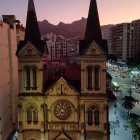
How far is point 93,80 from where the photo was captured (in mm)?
38750

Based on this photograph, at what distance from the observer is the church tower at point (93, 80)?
38000 millimetres

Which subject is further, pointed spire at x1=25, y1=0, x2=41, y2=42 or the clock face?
the clock face

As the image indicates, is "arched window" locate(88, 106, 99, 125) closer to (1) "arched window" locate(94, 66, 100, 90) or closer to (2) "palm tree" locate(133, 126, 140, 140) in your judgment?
(1) "arched window" locate(94, 66, 100, 90)

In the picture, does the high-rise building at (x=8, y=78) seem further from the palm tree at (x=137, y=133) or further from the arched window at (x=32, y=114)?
the palm tree at (x=137, y=133)

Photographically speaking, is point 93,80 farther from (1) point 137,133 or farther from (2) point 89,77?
(1) point 137,133

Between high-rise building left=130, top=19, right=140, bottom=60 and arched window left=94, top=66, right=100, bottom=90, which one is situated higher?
high-rise building left=130, top=19, right=140, bottom=60

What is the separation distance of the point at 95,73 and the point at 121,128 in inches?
903

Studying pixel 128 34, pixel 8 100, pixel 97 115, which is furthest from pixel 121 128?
pixel 128 34

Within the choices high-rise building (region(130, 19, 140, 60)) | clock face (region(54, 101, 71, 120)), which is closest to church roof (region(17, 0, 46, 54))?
clock face (region(54, 101, 71, 120))

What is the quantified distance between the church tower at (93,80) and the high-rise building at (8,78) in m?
16.0

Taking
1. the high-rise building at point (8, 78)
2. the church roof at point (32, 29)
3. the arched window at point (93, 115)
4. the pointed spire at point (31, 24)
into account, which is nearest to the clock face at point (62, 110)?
the arched window at point (93, 115)

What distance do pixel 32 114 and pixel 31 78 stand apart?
5.46 m

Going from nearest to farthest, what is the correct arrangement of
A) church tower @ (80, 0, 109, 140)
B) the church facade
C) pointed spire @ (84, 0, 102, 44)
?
church tower @ (80, 0, 109, 140), pointed spire @ (84, 0, 102, 44), the church facade

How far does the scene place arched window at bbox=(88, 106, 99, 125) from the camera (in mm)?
39188
